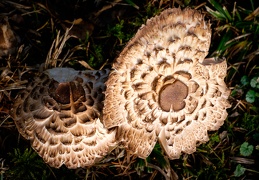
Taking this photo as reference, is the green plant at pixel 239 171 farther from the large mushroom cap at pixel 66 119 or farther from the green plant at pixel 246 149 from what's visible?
the large mushroom cap at pixel 66 119

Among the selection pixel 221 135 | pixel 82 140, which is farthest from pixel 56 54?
pixel 221 135

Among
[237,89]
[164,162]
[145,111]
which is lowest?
[164,162]

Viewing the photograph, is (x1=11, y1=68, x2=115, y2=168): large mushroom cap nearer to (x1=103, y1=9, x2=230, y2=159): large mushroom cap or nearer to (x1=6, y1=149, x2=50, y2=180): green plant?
(x1=103, y1=9, x2=230, y2=159): large mushroom cap

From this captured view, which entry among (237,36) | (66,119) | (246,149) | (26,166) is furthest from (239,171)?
(26,166)

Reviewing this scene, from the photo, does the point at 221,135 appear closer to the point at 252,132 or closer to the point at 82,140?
the point at 252,132

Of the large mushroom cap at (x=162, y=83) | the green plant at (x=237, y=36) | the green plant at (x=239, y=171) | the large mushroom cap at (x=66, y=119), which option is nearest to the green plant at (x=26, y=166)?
the large mushroom cap at (x=66, y=119)

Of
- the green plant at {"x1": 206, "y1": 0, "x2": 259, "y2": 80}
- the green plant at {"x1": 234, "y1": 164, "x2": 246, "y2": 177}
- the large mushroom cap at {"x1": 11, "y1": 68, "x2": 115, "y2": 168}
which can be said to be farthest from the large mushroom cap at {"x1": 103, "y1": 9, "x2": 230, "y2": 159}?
the green plant at {"x1": 234, "y1": 164, "x2": 246, "y2": 177}
